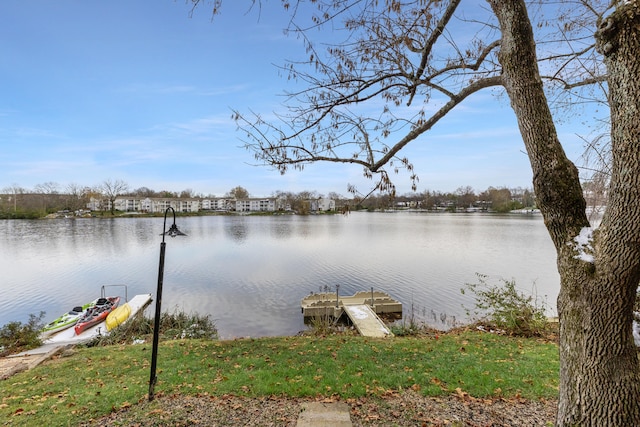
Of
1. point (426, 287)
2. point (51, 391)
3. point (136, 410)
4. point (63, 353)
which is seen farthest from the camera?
point (426, 287)

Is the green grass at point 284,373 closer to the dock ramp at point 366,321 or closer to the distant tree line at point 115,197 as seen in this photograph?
the dock ramp at point 366,321

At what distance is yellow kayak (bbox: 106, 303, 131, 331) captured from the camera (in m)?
11.6

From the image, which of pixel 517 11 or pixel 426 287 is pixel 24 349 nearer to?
pixel 517 11

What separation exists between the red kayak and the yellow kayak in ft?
1.00

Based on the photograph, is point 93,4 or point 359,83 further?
point 93,4

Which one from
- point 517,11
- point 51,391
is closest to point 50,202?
point 51,391

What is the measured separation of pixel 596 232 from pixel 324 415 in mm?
3109

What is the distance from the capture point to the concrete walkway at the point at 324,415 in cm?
331

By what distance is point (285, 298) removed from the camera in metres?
15.8

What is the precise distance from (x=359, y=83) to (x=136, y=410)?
471 centimetres

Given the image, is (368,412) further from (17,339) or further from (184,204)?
(184,204)

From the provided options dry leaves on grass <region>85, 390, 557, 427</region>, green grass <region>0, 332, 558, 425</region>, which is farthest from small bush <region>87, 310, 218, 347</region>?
dry leaves on grass <region>85, 390, 557, 427</region>

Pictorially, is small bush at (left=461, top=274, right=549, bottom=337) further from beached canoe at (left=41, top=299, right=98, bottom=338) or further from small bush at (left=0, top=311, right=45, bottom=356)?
beached canoe at (left=41, top=299, right=98, bottom=338)

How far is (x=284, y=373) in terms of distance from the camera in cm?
504
